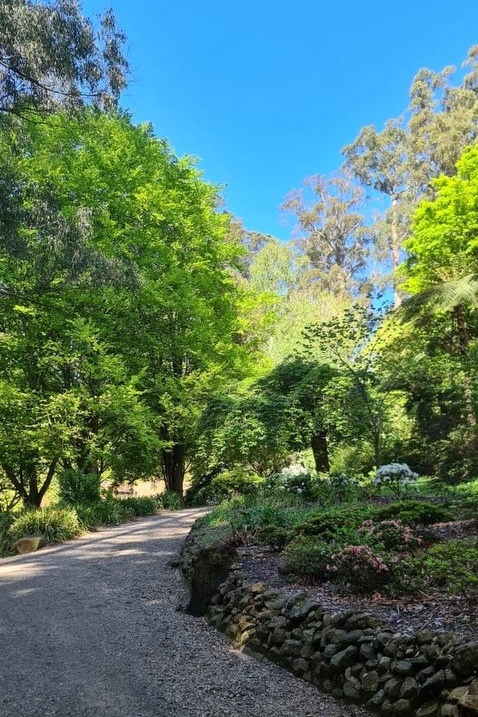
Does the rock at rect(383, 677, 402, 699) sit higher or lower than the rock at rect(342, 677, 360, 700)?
higher

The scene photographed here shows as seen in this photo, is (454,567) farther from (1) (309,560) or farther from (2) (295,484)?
(2) (295,484)

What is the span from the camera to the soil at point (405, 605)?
10.1 feet

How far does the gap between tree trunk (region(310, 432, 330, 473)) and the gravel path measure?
7490 mm

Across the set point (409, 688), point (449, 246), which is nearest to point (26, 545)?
point (409, 688)

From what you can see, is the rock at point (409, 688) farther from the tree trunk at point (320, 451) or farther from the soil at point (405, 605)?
the tree trunk at point (320, 451)

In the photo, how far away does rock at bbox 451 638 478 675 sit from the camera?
2533mm

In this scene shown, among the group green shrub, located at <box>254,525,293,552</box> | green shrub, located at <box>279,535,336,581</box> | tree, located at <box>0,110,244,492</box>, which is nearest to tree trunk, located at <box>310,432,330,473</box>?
tree, located at <box>0,110,244,492</box>

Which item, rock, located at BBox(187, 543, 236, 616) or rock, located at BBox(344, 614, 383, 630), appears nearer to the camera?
rock, located at BBox(344, 614, 383, 630)

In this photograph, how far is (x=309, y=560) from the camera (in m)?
4.47

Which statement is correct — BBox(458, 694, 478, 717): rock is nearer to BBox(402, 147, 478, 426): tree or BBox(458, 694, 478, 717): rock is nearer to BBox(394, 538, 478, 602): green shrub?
BBox(394, 538, 478, 602): green shrub

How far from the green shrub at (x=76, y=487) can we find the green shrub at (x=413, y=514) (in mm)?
7456

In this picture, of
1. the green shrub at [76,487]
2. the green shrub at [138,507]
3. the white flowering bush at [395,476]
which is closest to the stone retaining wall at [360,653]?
the white flowering bush at [395,476]

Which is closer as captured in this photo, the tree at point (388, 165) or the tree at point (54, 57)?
the tree at point (54, 57)

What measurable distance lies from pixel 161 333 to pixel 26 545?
7956mm
